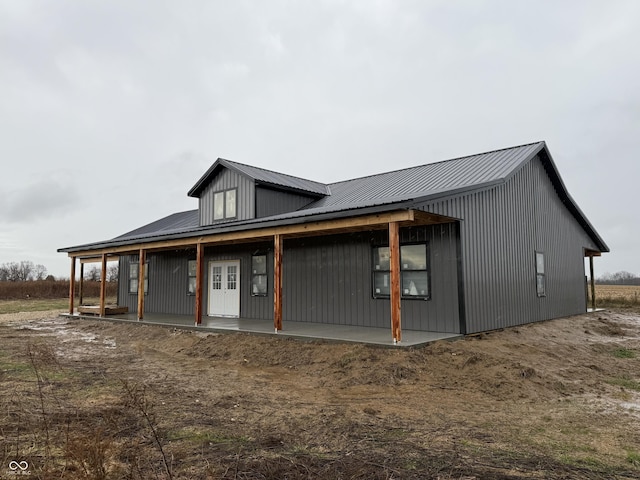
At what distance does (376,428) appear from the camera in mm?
4395

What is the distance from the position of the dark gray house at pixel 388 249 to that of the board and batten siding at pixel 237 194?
0.05 metres

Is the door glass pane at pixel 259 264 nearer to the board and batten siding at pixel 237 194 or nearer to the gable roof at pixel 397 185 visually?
the board and batten siding at pixel 237 194

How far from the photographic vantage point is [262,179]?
13.6m

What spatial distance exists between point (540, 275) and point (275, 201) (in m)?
8.33

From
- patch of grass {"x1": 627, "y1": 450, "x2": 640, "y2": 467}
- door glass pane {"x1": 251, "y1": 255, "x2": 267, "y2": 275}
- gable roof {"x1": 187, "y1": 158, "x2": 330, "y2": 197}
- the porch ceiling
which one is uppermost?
gable roof {"x1": 187, "y1": 158, "x2": 330, "y2": 197}

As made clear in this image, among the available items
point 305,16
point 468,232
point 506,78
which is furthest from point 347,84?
point 468,232

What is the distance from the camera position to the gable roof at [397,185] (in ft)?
29.4

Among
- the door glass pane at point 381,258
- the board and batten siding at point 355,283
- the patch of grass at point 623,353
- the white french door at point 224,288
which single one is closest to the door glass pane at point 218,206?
the white french door at point 224,288

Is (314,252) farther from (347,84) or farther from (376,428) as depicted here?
(347,84)

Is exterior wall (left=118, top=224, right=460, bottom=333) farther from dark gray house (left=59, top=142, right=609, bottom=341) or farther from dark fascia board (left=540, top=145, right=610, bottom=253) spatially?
dark fascia board (left=540, top=145, right=610, bottom=253)

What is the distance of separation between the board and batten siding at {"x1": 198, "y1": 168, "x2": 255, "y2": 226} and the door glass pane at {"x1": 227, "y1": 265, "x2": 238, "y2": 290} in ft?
5.34

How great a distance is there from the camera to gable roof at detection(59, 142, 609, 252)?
897cm

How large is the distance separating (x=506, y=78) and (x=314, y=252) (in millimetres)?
12946

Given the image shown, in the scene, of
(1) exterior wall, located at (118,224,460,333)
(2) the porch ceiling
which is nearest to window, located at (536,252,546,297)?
(1) exterior wall, located at (118,224,460,333)
